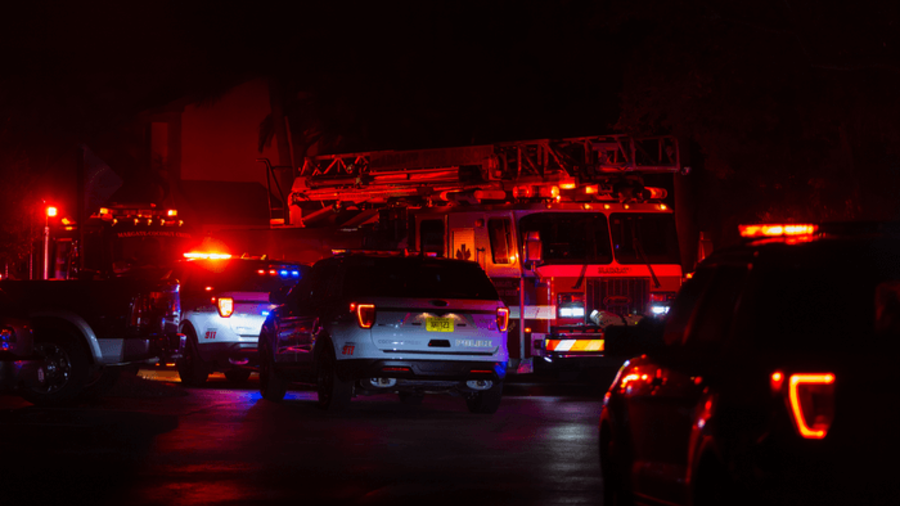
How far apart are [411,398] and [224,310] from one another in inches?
119

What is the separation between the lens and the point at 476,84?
4044cm

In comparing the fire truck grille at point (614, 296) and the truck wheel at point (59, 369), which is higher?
the fire truck grille at point (614, 296)

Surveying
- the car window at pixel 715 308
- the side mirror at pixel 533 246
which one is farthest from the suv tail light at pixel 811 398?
the side mirror at pixel 533 246

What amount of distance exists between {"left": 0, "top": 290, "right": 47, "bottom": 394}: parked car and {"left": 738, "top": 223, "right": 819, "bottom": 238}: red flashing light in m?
9.01

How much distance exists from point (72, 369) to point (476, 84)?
25844 mm

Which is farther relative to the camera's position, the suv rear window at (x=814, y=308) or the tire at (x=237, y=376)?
the tire at (x=237, y=376)

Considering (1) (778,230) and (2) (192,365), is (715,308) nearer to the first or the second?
(1) (778,230)

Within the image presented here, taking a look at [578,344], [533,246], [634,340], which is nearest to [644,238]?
[578,344]

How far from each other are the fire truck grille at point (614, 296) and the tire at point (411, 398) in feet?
9.02

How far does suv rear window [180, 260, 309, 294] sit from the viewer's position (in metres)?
19.3

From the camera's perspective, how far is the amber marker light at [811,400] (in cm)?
492

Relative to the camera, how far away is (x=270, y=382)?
16703mm

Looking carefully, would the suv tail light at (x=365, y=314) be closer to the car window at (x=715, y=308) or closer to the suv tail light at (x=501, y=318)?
the suv tail light at (x=501, y=318)

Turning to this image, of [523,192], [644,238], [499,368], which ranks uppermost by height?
[523,192]
